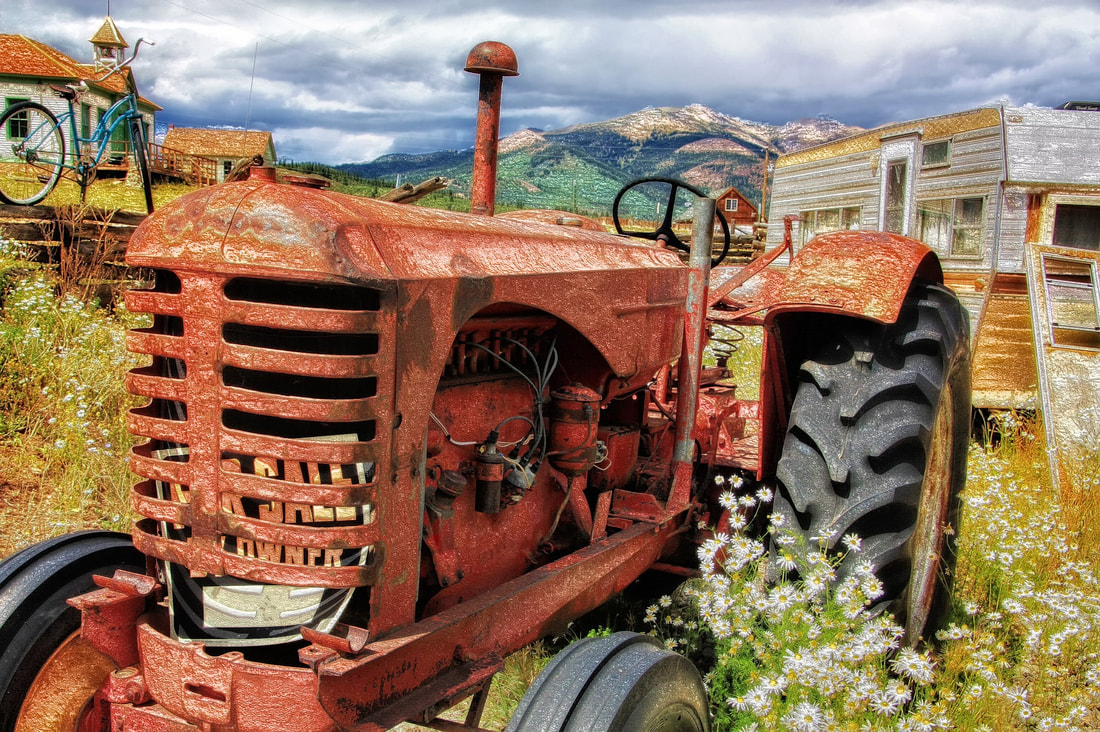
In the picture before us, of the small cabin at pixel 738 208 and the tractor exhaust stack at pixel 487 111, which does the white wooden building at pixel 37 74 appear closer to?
the small cabin at pixel 738 208

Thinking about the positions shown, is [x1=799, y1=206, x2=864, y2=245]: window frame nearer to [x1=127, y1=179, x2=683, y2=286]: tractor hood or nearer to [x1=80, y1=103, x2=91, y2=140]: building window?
[x1=127, y1=179, x2=683, y2=286]: tractor hood

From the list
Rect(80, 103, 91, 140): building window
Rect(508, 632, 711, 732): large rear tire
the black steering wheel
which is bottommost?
Rect(508, 632, 711, 732): large rear tire

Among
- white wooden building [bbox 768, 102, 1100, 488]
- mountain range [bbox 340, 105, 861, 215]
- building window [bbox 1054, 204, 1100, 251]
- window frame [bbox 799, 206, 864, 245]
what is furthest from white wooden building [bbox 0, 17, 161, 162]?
building window [bbox 1054, 204, 1100, 251]

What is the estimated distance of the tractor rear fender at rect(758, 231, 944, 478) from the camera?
3.01 metres

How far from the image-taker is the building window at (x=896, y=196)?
46.1 feet

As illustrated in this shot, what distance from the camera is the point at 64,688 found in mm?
2320

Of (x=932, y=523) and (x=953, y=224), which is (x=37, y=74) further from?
(x=932, y=523)

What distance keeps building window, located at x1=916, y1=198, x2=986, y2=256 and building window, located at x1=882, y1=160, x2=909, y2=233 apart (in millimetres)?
648

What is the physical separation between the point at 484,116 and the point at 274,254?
1372 mm

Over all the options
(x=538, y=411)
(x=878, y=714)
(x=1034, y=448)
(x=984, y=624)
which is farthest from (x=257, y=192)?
(x=1034, y=448)

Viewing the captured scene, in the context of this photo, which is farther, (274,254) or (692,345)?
(692,345)

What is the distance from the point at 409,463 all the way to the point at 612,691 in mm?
689

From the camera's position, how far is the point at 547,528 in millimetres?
2750

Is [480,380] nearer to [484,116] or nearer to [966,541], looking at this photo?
[484,116]
